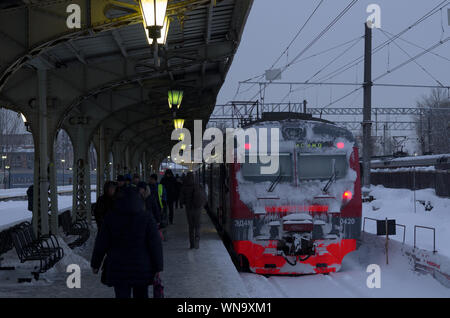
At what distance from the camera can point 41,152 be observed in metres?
11.5

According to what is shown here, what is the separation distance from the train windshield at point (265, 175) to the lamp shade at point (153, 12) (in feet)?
19.0

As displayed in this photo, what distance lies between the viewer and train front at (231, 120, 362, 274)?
11.7 m

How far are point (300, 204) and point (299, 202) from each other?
0.14ft

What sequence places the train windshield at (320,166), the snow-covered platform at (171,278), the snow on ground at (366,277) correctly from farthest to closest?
the train windshield at (320,166) → the snow on ground at (366,277) → the snow-covered platform at (171,278)

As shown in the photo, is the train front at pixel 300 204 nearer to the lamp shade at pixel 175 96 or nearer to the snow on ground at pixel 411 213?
the lamp shade at pixel 175 96

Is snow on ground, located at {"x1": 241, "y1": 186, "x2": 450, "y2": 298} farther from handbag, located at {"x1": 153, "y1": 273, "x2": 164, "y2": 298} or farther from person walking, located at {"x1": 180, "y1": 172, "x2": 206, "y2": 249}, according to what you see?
handbag, located at {"x1": 153, "y1": 273, "x2": 164, "y2": 298}

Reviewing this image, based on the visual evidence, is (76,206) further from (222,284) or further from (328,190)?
(222,284)

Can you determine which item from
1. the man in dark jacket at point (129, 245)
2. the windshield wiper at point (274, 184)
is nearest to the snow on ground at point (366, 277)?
the windshield wiper at point (274, 184)

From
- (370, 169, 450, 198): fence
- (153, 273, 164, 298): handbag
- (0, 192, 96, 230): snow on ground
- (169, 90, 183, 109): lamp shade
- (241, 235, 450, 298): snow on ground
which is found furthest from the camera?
(370, 169, 450, 198): fence

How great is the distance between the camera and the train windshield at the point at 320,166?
12219mm

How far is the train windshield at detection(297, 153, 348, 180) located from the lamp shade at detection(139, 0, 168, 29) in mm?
6201

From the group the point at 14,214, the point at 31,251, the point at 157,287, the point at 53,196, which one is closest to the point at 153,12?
the point at 157,287

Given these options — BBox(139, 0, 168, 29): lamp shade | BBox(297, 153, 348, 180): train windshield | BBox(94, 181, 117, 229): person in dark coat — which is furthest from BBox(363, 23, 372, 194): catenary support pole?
BBox(139, 0, 168, 29): lamp shade
